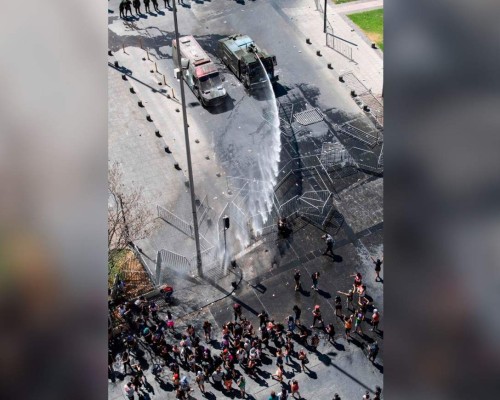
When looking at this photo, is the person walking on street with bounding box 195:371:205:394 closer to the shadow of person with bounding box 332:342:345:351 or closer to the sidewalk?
the shadow of person with bounding box 332:342:345:351

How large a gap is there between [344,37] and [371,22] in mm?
2511

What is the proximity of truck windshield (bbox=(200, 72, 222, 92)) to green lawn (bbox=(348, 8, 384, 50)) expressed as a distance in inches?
397

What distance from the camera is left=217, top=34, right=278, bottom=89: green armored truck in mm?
40250

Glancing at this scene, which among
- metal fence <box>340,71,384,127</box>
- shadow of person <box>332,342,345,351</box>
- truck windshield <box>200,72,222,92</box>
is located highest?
truck windshield <box>200,72,222,92</box>

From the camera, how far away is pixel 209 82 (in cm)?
3991

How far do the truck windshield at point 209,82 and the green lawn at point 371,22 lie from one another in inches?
397

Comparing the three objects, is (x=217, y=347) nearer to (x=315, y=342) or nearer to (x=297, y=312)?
(x=297, y=312)

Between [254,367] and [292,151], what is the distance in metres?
12.7

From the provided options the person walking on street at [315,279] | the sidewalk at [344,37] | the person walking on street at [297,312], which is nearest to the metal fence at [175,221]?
the person walking on street at [315,279]

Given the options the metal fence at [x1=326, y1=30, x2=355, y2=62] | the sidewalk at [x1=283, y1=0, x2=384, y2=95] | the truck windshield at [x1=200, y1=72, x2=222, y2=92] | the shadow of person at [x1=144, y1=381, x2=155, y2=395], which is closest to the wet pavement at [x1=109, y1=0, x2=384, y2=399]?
the shadow of person at [x1=144, y1=381, x2=155, y2=395]
